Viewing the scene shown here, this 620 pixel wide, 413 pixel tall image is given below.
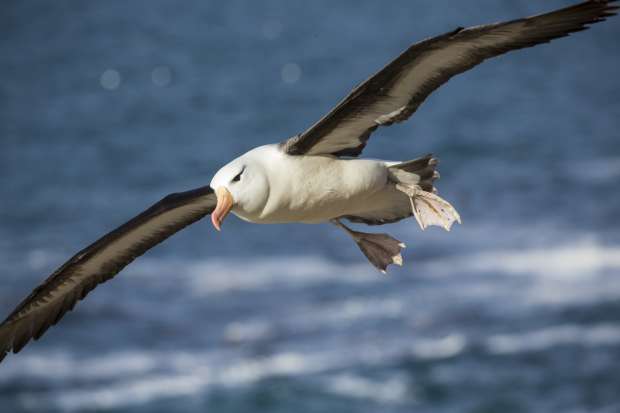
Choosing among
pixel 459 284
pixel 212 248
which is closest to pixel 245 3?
pixel 212 248

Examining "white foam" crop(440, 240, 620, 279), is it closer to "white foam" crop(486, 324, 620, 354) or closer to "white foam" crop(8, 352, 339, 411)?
"white foam" crop(486, 324, 620, 354)

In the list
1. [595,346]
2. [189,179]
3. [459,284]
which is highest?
[189,179]

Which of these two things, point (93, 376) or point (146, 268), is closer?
point (93, 376)

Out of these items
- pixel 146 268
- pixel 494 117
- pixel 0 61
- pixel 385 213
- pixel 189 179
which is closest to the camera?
pixel 385 213

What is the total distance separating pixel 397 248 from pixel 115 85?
6058 centimetres

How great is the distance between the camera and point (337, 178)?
1066 cm

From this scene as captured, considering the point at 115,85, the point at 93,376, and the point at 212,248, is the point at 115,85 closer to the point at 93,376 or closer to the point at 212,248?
the point at 212,248

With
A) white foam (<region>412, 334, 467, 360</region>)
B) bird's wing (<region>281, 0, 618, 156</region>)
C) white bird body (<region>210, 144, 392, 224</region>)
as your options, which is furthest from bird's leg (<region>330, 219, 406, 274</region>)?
white foam (<region>412, 334, 467, 360</region>)

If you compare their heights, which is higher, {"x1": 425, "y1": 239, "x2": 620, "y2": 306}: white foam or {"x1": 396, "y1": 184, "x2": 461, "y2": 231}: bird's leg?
{"x1": 425, "y1": 239, "x2": 620, "y2": 306}: white foam

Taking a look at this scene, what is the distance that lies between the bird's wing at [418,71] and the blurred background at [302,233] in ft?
83.2

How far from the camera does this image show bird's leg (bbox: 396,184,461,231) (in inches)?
432

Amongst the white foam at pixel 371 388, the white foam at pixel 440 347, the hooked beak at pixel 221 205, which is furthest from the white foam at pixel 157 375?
the hooked beak at pixel 221 205

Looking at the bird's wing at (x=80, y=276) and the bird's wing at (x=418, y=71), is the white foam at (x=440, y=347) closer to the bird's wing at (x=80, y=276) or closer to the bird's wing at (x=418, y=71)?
the bird's wing at (x=80, y=276)

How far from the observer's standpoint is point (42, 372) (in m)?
37.9
